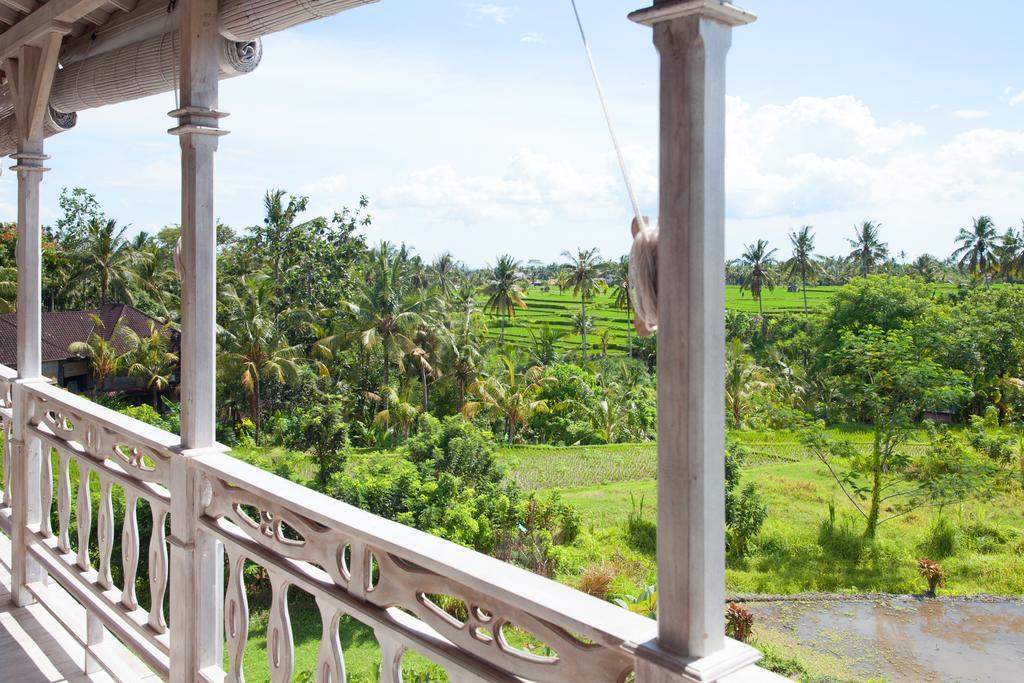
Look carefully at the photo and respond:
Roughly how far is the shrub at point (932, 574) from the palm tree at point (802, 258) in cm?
2618

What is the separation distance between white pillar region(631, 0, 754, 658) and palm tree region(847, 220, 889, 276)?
160 feet

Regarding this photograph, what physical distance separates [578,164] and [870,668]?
4737 cm

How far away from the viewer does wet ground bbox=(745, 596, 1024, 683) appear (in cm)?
1823

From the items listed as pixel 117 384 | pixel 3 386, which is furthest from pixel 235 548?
pixel 117 384

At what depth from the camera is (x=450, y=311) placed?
1093 inches

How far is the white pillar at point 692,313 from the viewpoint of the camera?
0.91 m

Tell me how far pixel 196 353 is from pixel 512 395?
77.0 feet

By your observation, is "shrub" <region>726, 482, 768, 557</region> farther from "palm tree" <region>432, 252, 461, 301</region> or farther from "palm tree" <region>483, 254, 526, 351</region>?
"palm tree" <region>483, 254, 526, 351</region>

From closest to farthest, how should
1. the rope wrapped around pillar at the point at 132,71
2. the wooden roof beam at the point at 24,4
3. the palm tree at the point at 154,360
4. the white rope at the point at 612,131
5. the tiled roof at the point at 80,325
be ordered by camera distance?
the white rope at the point at 612,131
the rope wrapped around pillar at the point at 132,71
the wooden roof beam at the point at 24,4
the tiled roof at the point at 80,325
the palm tree at the point at 154,360

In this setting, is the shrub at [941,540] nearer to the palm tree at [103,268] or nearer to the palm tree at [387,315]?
the palm tree at [387,315]

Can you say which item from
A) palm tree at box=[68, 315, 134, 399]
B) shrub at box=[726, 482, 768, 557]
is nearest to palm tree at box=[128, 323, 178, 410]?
palm tree at box=[68, 315, 134, 399]

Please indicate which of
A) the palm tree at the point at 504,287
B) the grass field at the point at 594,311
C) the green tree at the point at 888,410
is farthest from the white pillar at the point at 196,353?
the grass field at the point at 594,311

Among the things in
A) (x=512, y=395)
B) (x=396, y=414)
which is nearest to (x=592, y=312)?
(x=512, y=395)

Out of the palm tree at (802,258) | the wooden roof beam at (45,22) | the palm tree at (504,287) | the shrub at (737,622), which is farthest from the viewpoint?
the palm tree at (802,258)
